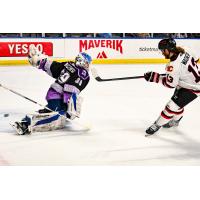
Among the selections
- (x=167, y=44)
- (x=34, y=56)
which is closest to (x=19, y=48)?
(x=34, y=56)

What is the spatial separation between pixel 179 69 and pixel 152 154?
439 millimetres

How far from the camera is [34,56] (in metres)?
2.66

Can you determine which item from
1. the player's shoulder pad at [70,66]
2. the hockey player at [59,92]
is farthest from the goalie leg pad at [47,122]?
the player's shoulder pad at [70,66]

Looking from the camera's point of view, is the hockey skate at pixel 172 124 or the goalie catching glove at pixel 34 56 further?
the hockey skate at pixel 172 124

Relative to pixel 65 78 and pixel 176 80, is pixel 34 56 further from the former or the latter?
pixel 176 80

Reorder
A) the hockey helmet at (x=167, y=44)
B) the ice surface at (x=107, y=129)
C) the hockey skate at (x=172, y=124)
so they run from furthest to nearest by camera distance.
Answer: the hockey skate at (x=172, y=124)
the hockey helmet at (x=167, y=44)
the ice surface at (x=107, y=129)

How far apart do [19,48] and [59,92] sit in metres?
0.29

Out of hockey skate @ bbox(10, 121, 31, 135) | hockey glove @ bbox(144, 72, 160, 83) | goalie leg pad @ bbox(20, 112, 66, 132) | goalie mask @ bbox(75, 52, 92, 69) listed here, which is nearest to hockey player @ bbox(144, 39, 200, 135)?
hockey glove @ bbox(144, 72, 160, 83)

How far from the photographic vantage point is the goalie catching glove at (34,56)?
266 cm

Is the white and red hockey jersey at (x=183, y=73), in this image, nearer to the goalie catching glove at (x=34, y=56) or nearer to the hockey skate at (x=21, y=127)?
the goalie catching glove at (x=34, y=56)

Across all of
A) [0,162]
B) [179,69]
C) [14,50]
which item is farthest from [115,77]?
[0,162]

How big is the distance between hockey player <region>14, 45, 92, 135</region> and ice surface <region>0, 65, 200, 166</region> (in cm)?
4

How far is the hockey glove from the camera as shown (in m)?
2.71
